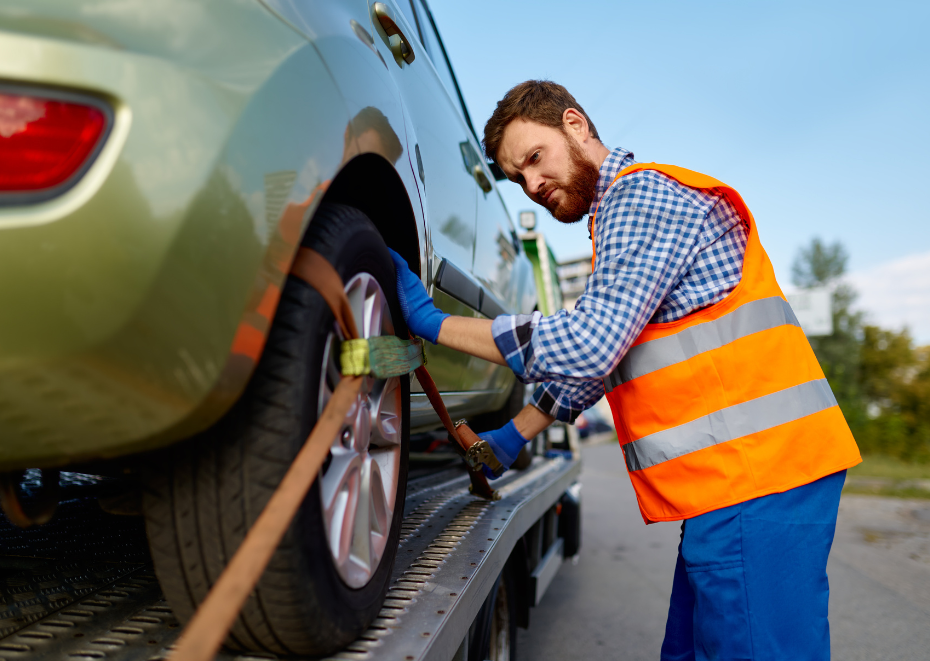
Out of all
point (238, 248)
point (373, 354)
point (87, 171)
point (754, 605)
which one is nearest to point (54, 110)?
point (87, 171)

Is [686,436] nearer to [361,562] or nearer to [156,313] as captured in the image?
[361,562]

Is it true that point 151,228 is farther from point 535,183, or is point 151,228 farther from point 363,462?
point 535,183

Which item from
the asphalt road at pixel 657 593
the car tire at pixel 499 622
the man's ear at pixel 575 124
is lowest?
the asphalt road at pixel 657 593

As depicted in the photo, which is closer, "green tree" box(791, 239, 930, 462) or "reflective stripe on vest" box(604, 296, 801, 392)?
"reflective stripe on vest" box(604, 296, 801, 392)

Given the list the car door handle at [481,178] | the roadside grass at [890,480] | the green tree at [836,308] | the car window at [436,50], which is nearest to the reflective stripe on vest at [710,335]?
the car door handle at [481,178]

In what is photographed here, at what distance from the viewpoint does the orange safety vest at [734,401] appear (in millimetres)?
1474

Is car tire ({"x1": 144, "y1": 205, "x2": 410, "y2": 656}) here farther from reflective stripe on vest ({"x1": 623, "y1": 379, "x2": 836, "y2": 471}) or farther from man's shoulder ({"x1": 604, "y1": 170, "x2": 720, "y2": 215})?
reflective stripe on vest ({"x1": 623, "y1": 379, "x2": 836, "y2": 471})

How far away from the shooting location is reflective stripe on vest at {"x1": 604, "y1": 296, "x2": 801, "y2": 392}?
1486 mm

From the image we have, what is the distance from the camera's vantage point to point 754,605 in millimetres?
1448

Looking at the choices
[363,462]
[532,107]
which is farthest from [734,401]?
[532,107]

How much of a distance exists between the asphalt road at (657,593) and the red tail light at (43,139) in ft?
9.59

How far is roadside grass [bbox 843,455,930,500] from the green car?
31.4ft

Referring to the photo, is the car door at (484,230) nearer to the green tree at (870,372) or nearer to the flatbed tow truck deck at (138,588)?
the flatbed tow truck deck at (138,588)

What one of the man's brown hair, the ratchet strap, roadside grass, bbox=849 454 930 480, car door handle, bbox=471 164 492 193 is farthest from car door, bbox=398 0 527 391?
roadside grass, bbox=849 454 930 480
